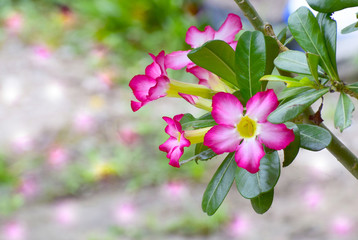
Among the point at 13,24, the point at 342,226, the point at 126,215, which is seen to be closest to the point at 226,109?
the point at 342,226

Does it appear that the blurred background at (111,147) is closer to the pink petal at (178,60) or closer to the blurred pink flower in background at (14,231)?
the blurred pink flower in background at (14,231)

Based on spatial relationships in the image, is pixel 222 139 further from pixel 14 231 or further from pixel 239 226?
pixel 14 231

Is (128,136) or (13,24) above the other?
(13,24)

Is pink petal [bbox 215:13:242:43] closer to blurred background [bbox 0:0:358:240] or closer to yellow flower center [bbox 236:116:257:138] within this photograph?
yellow flower center [bbox 236:116:257:138]

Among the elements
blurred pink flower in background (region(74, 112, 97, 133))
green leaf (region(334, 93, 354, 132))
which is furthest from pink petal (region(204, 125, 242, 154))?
blurred pink flower in background (region(74, 112, 97, 133))

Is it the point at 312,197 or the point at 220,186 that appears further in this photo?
the point at 312,197

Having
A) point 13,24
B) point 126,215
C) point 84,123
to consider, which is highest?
point 13,24
